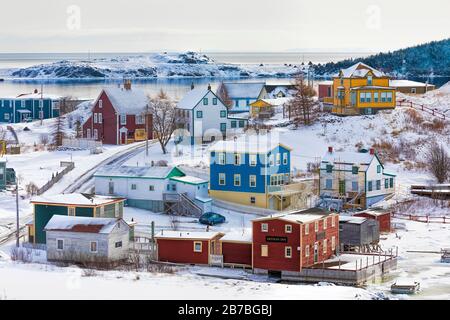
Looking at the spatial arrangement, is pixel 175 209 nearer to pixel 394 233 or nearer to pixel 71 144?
pixel 394 233

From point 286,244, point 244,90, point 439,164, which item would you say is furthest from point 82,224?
point 244,90


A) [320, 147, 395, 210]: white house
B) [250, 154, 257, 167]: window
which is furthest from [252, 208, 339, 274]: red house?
[320, 147, 395, 210]: white house

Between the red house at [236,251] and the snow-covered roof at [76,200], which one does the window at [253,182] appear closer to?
the snow-covered roof at [76,200]

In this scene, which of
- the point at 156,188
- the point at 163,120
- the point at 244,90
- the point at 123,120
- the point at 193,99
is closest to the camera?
the point at 156,188

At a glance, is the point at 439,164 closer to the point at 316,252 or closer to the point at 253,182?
the point at 253,182

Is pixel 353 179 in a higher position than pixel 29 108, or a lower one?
lower

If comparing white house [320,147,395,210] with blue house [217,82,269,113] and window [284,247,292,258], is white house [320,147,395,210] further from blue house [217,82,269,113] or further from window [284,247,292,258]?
blue house [217,82,269,113]

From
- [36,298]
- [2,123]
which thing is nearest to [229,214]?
[36,298]
